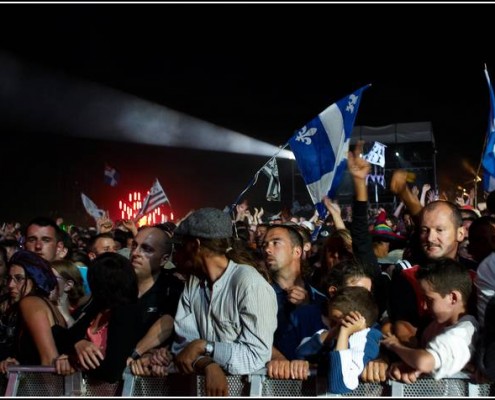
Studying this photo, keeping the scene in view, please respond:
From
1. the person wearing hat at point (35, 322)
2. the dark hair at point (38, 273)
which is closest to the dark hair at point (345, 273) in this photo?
the person wearing hat at point (35, 322)

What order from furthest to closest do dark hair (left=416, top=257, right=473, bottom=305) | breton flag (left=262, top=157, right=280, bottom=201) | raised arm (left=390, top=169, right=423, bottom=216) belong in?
breton flag (left=262, top=157, right=280, bottom=201) → raised arm (left=390, top=169, right=423, bottom=216) → dark hair (left=416, top=257, right=473, bottom=305)

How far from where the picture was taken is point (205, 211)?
3854mm

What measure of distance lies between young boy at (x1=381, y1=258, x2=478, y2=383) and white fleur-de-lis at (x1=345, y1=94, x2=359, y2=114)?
405 centimetres

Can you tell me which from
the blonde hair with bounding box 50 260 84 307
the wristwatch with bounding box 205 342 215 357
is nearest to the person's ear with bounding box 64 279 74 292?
the blonde hair with bounding box 50 260 84 307

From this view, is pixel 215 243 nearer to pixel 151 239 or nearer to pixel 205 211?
pixel 205 211

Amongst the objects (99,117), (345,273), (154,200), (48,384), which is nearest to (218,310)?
(345,273)

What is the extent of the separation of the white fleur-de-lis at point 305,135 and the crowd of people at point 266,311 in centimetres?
250

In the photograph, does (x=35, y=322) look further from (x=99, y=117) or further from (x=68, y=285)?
(x=99, y=117)

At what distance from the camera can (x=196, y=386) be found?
3.58 meters

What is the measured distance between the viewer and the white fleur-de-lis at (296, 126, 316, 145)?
753cm

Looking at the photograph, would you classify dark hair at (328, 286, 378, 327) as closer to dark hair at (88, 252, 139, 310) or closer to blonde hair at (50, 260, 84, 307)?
dark hair at (88, 252, 139, 310)

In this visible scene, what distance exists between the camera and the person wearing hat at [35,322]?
404cm

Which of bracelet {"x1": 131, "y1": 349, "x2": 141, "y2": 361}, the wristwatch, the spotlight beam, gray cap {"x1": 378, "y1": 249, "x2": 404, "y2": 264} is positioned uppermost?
the spotlight beam

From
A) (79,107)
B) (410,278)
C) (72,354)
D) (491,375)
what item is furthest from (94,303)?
(79,107)
